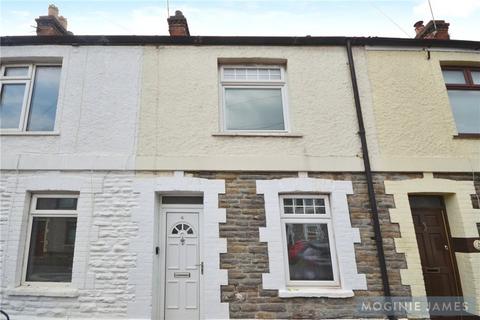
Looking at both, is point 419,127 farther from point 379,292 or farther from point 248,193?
point 248,193

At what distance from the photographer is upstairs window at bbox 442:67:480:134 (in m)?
5.82

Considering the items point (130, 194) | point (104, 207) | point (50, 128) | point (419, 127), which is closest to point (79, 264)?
point (104, 207)

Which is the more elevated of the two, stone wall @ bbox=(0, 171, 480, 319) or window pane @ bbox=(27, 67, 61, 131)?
window pane @ bbox=(27, 67, 61, 131)

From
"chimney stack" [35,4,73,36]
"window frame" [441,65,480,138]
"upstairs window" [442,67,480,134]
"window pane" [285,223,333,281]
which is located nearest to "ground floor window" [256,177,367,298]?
"window pane" [285,223,333,281]

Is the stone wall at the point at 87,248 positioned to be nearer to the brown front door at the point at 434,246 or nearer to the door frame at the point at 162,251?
the door frame at the point at 162,251

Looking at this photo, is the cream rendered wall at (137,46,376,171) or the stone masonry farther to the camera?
the cream rendered wall at (137,46,376,171)

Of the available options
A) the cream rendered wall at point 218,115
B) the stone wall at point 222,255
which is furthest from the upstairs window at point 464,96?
the cream rendered wall at point 218,115

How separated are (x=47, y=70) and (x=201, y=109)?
139 inches

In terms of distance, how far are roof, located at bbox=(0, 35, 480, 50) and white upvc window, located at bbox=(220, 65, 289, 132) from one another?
0.54 m

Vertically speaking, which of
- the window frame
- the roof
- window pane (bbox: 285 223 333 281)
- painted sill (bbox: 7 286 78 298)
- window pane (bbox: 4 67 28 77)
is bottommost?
painted sill (bbox: 7 286 78 298)

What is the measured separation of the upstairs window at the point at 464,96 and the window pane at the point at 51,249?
804cm

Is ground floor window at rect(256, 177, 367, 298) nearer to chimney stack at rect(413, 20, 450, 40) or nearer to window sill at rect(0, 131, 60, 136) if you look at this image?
window sill at rect(0, 131, 60, 136)

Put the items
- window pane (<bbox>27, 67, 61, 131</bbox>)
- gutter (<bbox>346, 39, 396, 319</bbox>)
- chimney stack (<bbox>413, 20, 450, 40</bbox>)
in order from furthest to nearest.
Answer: chimney stack (<bbox>413, 20, 450, 40</bbox>) → window pane (<bbox>27, 67, 61, 131</bbox>) → gutter (<bbox>346, 39, 396, 319</bbox>)

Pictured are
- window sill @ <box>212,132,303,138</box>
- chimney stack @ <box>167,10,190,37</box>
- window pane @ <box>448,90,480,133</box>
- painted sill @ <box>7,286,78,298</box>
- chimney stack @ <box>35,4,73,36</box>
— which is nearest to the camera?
painted sill @ <box>7,286,78,298</box>
